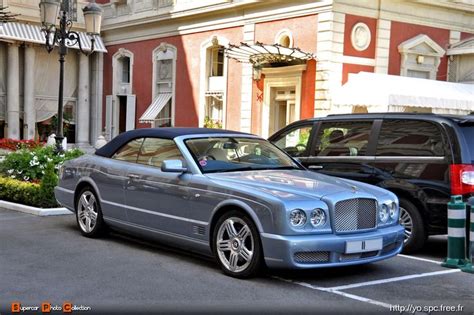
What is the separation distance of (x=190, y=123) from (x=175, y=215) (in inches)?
704

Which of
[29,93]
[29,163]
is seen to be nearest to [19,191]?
[29,163]

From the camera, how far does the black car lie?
770 centimetres

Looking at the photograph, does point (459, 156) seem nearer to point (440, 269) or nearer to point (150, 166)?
point (440, 269)

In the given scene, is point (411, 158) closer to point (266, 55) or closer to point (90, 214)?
point (90, 214)

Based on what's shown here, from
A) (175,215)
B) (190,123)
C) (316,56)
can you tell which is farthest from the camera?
(190,123)

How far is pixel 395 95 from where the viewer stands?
17609 millimetres

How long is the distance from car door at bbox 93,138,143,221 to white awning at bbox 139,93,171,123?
1752 cm

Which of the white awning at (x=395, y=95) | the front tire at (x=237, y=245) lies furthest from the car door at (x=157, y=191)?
the white awning at (x=395, y=95)

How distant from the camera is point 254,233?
6.12 meters

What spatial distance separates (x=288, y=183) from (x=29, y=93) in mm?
23292

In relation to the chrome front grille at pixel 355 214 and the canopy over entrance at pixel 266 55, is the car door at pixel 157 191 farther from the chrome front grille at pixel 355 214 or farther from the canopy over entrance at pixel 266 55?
the canopy over entrance at pixel 266 55

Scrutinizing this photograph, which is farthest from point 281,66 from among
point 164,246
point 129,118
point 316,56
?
point 164,246

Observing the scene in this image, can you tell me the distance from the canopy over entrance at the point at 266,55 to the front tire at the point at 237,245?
1324 centimetres

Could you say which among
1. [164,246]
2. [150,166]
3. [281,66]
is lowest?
[164,246]
